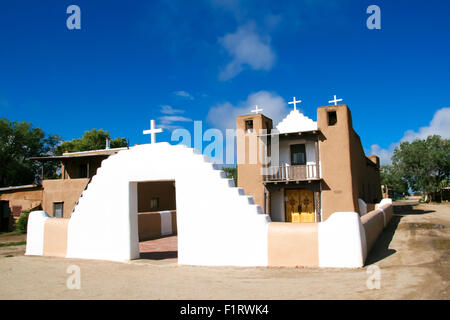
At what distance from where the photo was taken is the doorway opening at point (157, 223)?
11.5m

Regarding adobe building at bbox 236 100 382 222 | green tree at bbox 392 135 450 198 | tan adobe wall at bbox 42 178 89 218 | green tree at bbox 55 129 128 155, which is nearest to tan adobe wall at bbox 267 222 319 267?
adobe building at bbox 236 100 382 222

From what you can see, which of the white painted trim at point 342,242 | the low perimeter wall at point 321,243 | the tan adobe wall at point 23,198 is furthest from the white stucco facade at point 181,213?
the tan adobe wall at point 23,198

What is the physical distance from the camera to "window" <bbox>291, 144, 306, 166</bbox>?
1927 centimetres

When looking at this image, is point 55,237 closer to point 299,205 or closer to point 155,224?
point 155,224

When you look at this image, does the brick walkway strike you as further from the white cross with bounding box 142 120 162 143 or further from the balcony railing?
the balcony railing

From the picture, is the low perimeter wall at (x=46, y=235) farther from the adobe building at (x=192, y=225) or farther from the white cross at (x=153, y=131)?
the white cross at (x=153, y=131)

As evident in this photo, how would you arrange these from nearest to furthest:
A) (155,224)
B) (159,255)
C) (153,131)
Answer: (153,131) → (159,255) → (155,224)

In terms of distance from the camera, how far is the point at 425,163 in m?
38.3

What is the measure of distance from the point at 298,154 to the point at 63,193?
51.7 ft

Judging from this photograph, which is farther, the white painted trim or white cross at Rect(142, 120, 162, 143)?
white cross at Rect(142, 120, 162, 143)

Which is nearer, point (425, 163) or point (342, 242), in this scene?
point (342, 242)

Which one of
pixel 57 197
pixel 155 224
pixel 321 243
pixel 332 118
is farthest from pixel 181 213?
pixel 57 197
